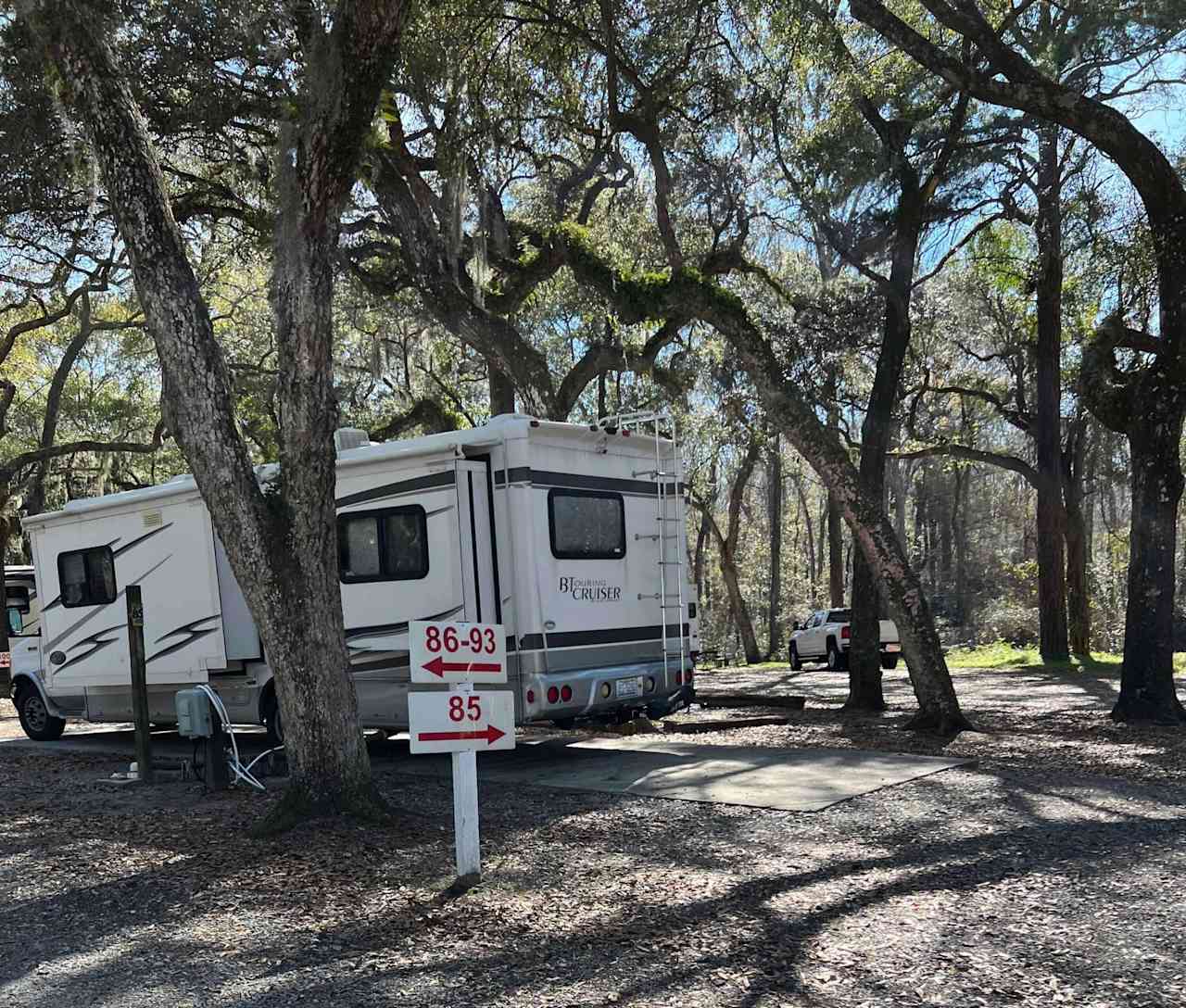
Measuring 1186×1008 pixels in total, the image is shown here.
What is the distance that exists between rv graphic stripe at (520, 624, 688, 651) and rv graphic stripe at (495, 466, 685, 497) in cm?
124

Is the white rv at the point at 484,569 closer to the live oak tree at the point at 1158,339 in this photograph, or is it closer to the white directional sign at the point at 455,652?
the white directional sign at the point at 455,652

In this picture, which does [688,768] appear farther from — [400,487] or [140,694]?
[140,694]

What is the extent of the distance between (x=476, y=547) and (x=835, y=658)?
1758cm

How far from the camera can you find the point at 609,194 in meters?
19.0

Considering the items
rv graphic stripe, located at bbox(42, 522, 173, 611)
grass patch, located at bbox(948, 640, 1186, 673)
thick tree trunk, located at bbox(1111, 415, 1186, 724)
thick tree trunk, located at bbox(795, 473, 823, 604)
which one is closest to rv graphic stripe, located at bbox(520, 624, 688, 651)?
thick tree trunk, located at bbox(1111, 415, 1186, 724)

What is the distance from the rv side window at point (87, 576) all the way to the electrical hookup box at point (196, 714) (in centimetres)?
400

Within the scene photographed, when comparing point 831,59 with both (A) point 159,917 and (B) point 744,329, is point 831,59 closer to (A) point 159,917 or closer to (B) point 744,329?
(B) point 744,329

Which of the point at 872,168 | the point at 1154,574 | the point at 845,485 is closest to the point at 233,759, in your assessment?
the point at 845,485

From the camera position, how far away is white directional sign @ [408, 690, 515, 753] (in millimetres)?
5637

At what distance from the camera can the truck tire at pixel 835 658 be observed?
25094 mm

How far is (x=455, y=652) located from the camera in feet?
A: 19.4

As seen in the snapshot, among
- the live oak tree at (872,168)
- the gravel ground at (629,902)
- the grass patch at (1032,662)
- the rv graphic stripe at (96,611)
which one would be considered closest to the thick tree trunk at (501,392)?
the live oak tree at (872,168)

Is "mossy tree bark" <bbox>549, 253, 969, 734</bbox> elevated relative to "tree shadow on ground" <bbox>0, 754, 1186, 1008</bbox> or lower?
elevated

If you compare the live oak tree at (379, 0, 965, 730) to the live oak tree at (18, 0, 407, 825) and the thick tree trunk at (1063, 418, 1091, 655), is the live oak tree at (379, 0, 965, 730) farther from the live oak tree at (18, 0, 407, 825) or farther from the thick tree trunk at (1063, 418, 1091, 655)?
the thick tree trunk at (1063, 418, 1091, 655)
